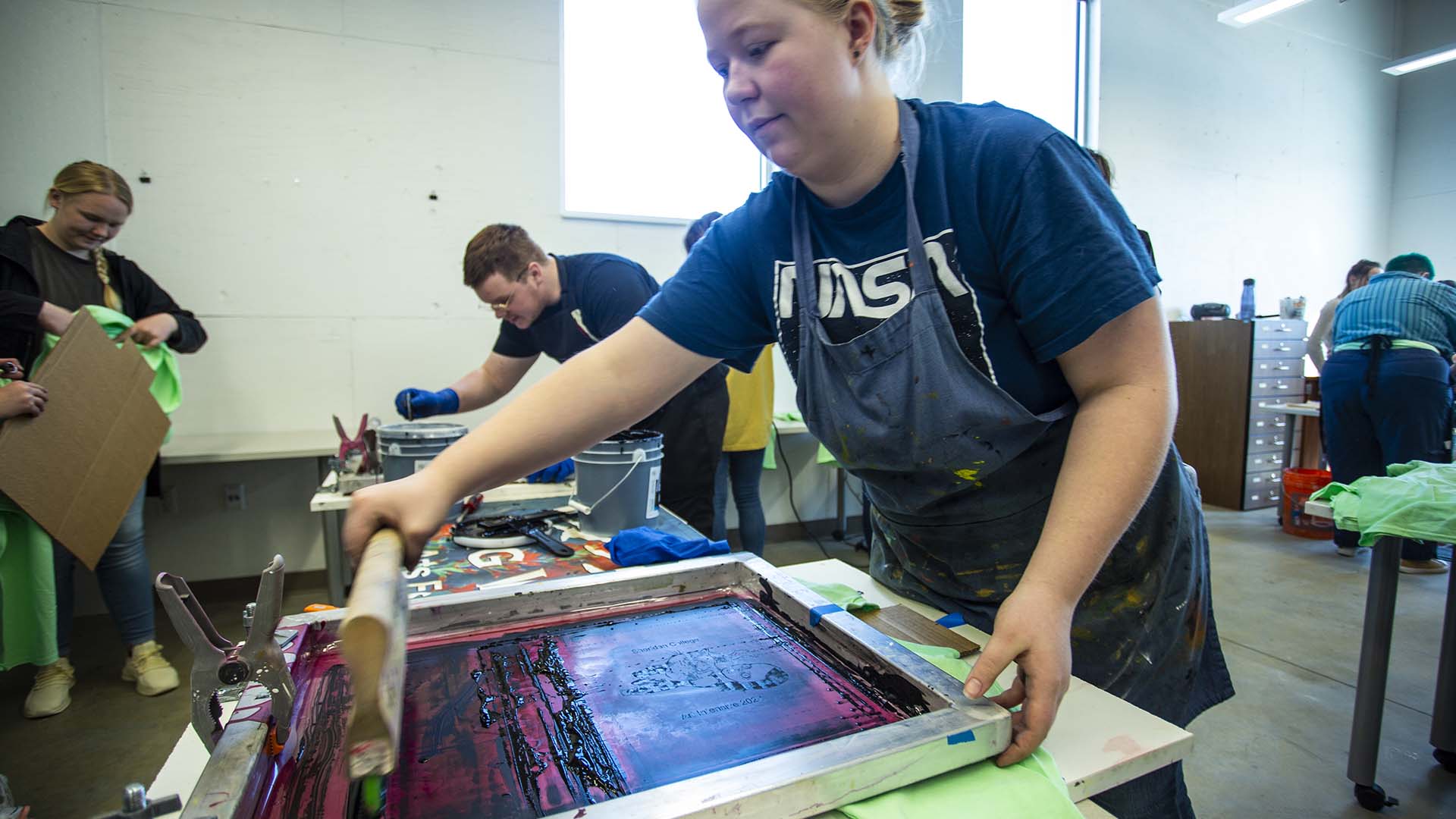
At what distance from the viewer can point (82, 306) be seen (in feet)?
7.27

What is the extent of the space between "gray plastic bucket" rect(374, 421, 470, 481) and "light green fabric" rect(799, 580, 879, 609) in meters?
1.08

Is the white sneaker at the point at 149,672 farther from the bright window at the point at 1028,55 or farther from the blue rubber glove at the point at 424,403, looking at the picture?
the bright window at the point at 1028,55

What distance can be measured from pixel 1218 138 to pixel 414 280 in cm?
545

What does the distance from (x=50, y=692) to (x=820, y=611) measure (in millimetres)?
2603

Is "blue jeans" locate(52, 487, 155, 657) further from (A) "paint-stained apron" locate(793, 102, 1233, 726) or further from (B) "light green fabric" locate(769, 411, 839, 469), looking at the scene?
(B) "light green fabric" locate(769, 411, 839, 469)

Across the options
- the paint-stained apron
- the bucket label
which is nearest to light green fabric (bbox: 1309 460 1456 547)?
the paint-stained apron

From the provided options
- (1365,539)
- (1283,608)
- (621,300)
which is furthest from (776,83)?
(1283,608)

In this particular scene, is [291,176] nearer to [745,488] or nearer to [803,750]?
[745,488]

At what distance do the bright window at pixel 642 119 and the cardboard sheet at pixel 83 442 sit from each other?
1866 millimetres

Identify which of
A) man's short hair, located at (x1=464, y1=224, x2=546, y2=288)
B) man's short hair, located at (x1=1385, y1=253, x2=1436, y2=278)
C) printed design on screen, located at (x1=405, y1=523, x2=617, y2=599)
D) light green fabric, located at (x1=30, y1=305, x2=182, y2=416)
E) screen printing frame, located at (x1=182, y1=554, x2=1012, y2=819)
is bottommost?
printed design on screen, located at (x1=405, y1=523, x2=617, y2=599)

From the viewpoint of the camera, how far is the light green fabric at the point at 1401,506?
149cm

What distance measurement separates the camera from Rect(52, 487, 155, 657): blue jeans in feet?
7.23

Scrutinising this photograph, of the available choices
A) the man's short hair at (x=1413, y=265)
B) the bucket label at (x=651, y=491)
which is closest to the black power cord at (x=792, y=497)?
the bucket label at (x=651, y=491)

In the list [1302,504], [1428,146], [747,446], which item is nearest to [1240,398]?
[1302,504]
